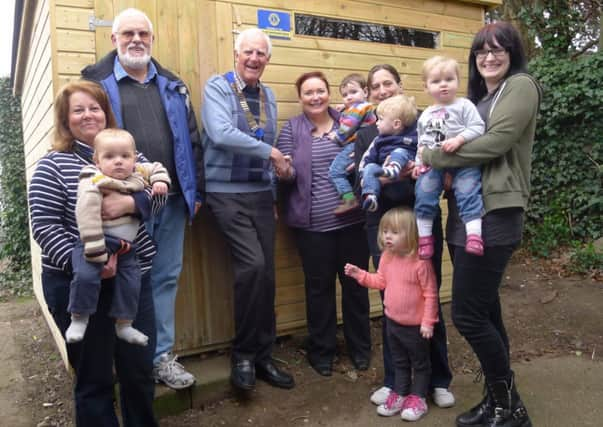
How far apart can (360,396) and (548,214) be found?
203 inches

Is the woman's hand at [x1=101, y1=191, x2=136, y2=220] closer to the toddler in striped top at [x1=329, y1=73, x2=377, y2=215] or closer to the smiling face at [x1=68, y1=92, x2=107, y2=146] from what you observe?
the smiling face at [x1=68, y1=92, x2=107, y2=146]

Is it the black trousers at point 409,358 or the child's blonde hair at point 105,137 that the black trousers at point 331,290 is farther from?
the child's blonde hair at point 105,137

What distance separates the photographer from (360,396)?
3299 mm

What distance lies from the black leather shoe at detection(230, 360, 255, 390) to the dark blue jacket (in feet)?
3.20

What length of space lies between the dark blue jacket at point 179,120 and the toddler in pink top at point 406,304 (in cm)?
104

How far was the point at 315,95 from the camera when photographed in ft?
11.3

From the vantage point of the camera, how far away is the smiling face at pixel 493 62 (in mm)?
2457

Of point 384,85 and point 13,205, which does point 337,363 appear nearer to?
point 384,85

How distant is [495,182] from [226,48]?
219 cm

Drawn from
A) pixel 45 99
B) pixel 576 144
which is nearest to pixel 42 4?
pixel 45 99

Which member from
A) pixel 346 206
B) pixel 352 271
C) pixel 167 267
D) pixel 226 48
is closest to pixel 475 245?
pixel 352 271

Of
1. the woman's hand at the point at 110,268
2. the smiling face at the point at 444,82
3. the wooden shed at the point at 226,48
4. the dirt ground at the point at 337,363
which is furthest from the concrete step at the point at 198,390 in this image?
the smiling face at the point at 444,82

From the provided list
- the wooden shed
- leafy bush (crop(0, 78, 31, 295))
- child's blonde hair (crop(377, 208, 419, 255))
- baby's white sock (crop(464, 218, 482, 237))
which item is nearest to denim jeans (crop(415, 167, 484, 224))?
baby's white sock (crop(464, 218, 482, 237))

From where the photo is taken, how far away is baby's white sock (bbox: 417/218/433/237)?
2.73 m
